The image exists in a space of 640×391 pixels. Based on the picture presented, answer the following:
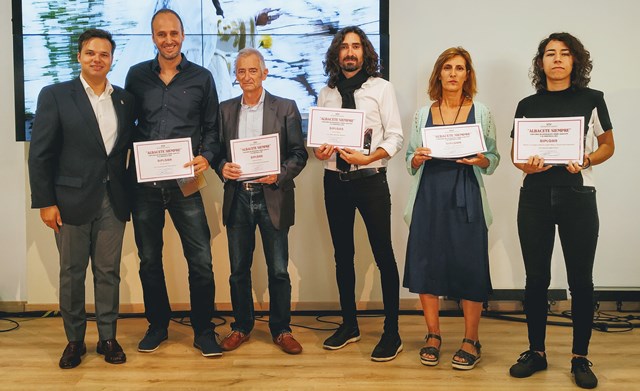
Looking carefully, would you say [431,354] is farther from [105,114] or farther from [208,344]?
[105,114]

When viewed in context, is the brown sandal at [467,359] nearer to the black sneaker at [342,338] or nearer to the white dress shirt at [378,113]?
the black sneaker at [342,338]

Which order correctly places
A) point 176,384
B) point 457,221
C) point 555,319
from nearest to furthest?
point 176,384, point 457,221, point 555,319

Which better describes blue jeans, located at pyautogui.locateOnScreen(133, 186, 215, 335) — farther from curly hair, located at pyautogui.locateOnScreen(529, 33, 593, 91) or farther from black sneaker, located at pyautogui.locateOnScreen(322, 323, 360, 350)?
curly hair, located at pyautogui.locateOnScreen(529, 33, 593, 91)

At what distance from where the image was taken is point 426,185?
2904 mm

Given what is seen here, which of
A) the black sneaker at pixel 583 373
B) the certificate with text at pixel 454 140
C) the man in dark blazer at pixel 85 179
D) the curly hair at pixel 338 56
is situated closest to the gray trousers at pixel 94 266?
the man in dark blazer at pixel 85 179

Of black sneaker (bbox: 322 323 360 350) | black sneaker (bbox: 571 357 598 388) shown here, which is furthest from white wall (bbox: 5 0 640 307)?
black sneaker (bbox: 571 357 598 388)

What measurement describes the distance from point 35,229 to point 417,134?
8.58 feet

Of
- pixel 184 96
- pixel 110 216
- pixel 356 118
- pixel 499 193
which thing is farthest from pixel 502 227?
pixel 110 216

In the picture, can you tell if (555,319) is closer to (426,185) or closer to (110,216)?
(426,185)

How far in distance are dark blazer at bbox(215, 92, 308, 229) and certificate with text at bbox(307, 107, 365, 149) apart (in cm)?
19

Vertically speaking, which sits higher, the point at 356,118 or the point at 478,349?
the point at 356,118

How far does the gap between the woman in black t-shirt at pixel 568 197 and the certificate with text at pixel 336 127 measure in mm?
774

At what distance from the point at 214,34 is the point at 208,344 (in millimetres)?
1915

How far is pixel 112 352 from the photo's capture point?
9.61 feet
